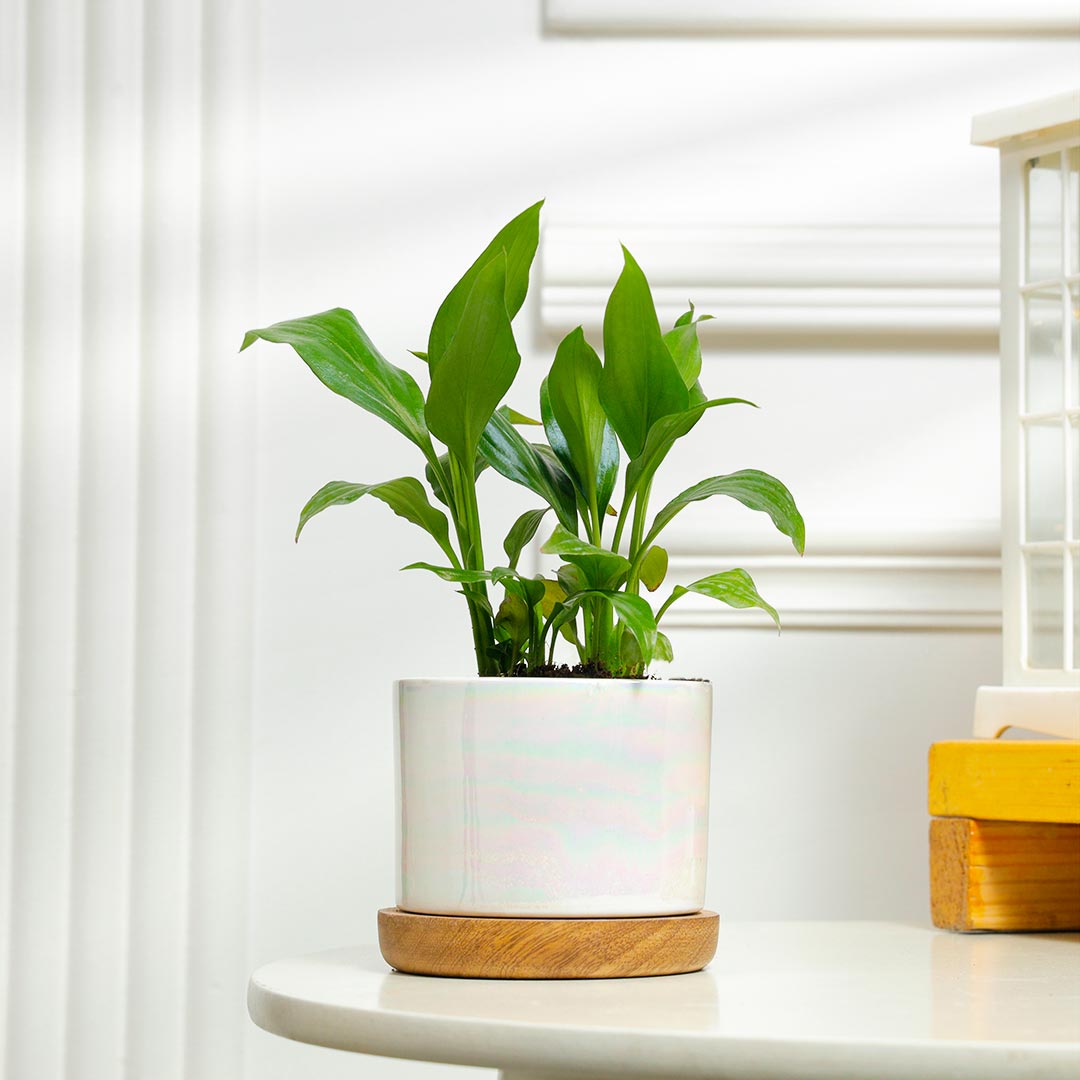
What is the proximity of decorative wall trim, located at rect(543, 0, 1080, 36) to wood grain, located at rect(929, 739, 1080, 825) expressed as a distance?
58cm

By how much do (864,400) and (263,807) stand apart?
0.56 meters

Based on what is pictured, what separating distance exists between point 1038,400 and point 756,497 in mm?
318

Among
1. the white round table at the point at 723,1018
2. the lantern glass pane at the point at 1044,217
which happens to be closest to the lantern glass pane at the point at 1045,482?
the lantern glass pane at the point at 1044,217

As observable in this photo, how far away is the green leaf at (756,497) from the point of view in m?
0.66

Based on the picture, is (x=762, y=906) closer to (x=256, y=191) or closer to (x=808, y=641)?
(x=808, y=641)

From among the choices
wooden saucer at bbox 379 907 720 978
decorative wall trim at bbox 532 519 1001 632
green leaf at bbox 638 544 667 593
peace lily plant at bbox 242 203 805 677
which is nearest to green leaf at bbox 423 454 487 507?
peace lily plant at bbox 242 203 805 677

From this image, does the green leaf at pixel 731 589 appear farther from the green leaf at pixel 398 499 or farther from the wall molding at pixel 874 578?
the wall molding at pixel 874 578

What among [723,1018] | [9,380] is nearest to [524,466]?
[723,1018]

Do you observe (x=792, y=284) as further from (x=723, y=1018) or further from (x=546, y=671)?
(x=723, y=1018)

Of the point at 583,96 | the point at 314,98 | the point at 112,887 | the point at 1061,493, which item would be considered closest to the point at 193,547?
the point at 112,887

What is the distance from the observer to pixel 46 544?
3.36 feet

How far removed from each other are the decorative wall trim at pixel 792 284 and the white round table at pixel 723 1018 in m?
0.50

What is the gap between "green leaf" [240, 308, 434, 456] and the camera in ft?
2.15

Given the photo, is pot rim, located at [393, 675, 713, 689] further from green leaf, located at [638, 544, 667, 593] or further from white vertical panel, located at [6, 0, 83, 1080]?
white vertical panel, located at [6, 0, 83, 1080]
